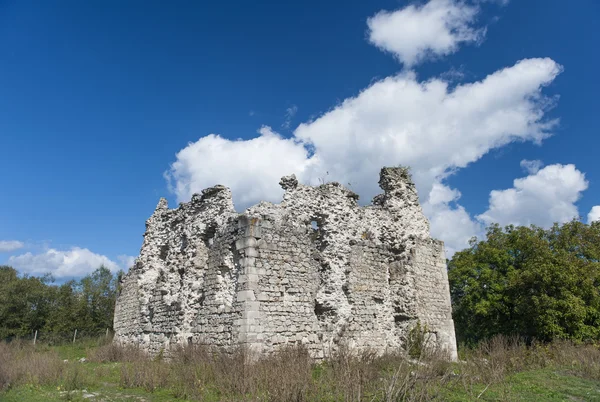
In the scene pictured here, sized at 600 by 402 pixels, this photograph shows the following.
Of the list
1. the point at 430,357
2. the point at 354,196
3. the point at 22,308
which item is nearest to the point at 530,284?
the point at 354,196

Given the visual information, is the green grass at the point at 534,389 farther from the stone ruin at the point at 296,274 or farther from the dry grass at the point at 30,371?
the dry grass at the point at 30,371

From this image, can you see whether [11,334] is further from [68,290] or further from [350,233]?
[350,233]

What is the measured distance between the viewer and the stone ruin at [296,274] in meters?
10.4

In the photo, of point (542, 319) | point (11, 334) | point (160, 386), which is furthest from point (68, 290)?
point (542, 319)

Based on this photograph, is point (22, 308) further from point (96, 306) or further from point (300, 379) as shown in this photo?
point (300, 379)

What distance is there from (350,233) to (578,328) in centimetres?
1269

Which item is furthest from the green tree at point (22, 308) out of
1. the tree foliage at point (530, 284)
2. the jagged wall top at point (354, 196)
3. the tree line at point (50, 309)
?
the tree foliage at point (530, 284)

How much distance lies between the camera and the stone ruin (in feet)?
34.1

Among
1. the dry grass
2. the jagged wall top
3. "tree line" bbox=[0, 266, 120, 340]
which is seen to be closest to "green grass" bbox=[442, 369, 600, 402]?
the jagged wall top

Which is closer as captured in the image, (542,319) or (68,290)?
(542,319)

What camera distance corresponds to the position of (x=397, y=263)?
1323 cm

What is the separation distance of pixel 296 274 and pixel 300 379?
462cm

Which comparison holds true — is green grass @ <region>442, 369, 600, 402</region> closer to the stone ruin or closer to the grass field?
the grass field

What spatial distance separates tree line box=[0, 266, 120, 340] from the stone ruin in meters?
19.6
